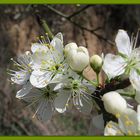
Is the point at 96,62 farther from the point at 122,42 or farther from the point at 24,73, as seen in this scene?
the point at 24,73

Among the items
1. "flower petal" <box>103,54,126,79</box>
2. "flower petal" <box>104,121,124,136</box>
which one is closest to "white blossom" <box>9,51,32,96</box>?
"flower petal" <box>103,54,126,79</box>

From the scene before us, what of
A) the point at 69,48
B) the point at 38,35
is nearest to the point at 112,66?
the point at 69,48

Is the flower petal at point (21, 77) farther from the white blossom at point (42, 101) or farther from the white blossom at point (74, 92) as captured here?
the white blossom at point (74, 92)

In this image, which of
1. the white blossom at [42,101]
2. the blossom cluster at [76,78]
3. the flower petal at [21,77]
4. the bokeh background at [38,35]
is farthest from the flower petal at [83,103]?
the bokeh background at [38,35]

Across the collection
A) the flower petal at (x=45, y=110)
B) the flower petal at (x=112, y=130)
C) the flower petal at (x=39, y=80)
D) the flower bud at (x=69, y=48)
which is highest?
the flower bud at (x=69, y=48)

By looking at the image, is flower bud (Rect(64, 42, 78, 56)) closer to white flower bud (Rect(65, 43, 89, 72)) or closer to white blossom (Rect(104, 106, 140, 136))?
white flower bud (Rect(65, 43, 89, 72))

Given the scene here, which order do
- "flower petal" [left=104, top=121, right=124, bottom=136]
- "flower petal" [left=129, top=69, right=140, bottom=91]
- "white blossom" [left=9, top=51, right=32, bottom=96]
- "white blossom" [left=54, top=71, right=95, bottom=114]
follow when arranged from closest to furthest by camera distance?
"flower petal" [left=104, top=121, right=124, bottom=136] < "flower petal" [left=129, top=69, right=140, bottom=91] < "white blossom" [left=54, top=71, right=95, bottom=114] < "white blossom" [left=9, top=51, right=32, bottom=96]

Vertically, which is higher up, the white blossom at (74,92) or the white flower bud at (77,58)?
the white flower bud at (77,58)

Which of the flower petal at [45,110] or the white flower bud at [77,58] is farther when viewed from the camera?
the flower petal at [45,110]
